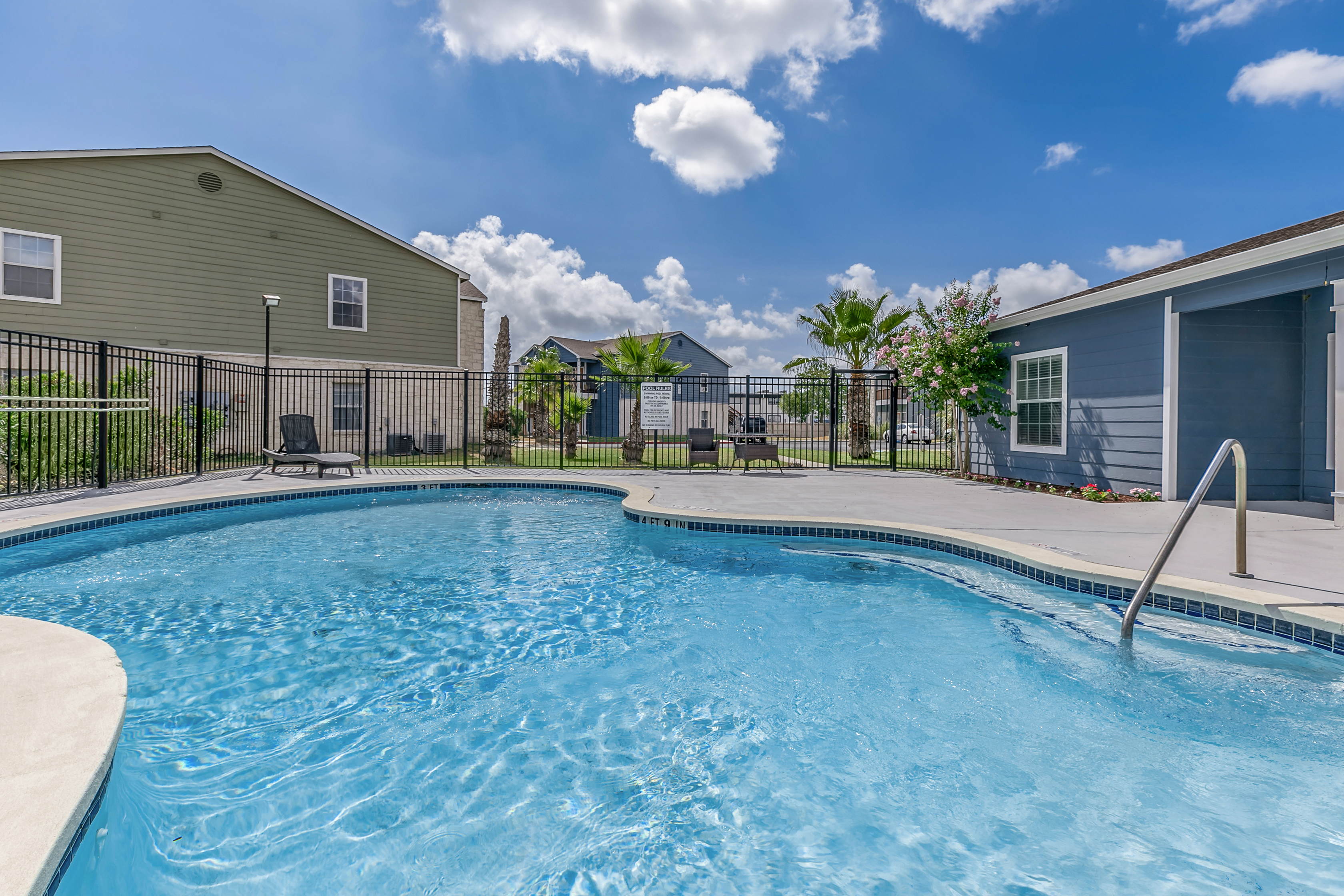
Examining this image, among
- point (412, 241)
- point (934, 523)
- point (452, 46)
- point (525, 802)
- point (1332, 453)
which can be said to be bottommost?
point (525, 802)

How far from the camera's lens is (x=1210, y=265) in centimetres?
650

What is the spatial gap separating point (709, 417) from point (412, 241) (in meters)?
16.7

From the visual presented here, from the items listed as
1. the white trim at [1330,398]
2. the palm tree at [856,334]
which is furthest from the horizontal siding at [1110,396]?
the palm tree at [856,334]

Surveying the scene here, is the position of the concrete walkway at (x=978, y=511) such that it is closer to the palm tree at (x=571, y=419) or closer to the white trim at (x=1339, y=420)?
the white trim at (x=1339, y=420)

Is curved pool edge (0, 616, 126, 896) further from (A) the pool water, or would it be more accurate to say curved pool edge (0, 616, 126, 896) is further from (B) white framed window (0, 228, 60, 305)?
(B) white framed window (0, 228, 60, 305)

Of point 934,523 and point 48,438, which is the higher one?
point 48,438

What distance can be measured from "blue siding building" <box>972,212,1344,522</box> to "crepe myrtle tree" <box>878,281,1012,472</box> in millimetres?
1727

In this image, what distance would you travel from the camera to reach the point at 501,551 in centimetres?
586

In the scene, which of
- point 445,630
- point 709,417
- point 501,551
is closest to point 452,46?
point 501,551

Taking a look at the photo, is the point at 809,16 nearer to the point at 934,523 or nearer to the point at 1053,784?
the point at 934,523

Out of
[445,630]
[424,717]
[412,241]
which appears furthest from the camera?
[412,241]

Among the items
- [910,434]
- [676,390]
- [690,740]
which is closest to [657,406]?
[690,740]

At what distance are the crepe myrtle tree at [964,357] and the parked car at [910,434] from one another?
81.0 inches

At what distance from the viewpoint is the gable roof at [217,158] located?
38.7 feet
